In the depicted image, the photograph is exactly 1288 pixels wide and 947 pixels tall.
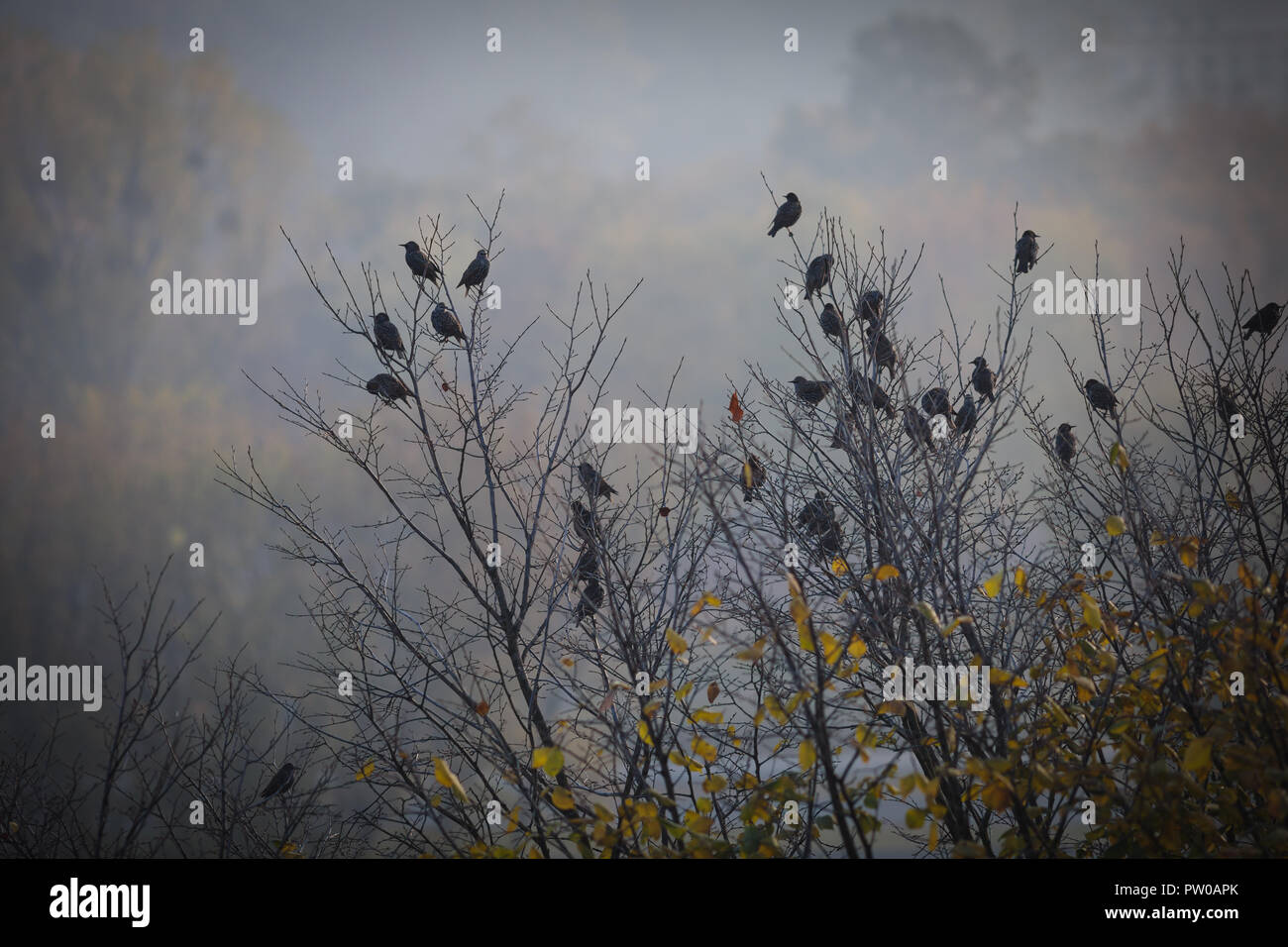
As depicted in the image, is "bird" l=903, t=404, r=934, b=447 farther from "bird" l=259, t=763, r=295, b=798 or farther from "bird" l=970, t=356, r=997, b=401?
"bird" l=259, t=763, r=295, b=798

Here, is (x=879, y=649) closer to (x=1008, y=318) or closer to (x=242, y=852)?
(x=1008, y=318)

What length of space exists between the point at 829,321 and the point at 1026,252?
7.40ft

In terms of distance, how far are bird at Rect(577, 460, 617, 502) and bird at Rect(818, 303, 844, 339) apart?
2163 mm

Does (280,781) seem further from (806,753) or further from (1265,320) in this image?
(1265,320)

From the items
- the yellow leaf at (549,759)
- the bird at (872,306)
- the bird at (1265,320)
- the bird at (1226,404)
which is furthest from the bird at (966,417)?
the yellow leaf at (549,759)

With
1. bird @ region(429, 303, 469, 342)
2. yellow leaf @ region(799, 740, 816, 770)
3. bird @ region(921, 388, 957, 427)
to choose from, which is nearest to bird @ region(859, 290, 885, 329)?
bird @ region(921, 388, 957, 427)

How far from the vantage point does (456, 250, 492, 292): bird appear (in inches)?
316

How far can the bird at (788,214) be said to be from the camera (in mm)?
8953

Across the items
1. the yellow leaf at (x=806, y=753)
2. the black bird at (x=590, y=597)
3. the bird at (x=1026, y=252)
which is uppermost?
the bird at (x=1026, y=252)

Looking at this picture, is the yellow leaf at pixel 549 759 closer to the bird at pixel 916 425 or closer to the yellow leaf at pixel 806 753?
the yellow leaf at pixel 806 753

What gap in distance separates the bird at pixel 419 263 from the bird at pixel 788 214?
355cm

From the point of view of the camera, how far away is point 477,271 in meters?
8.08
